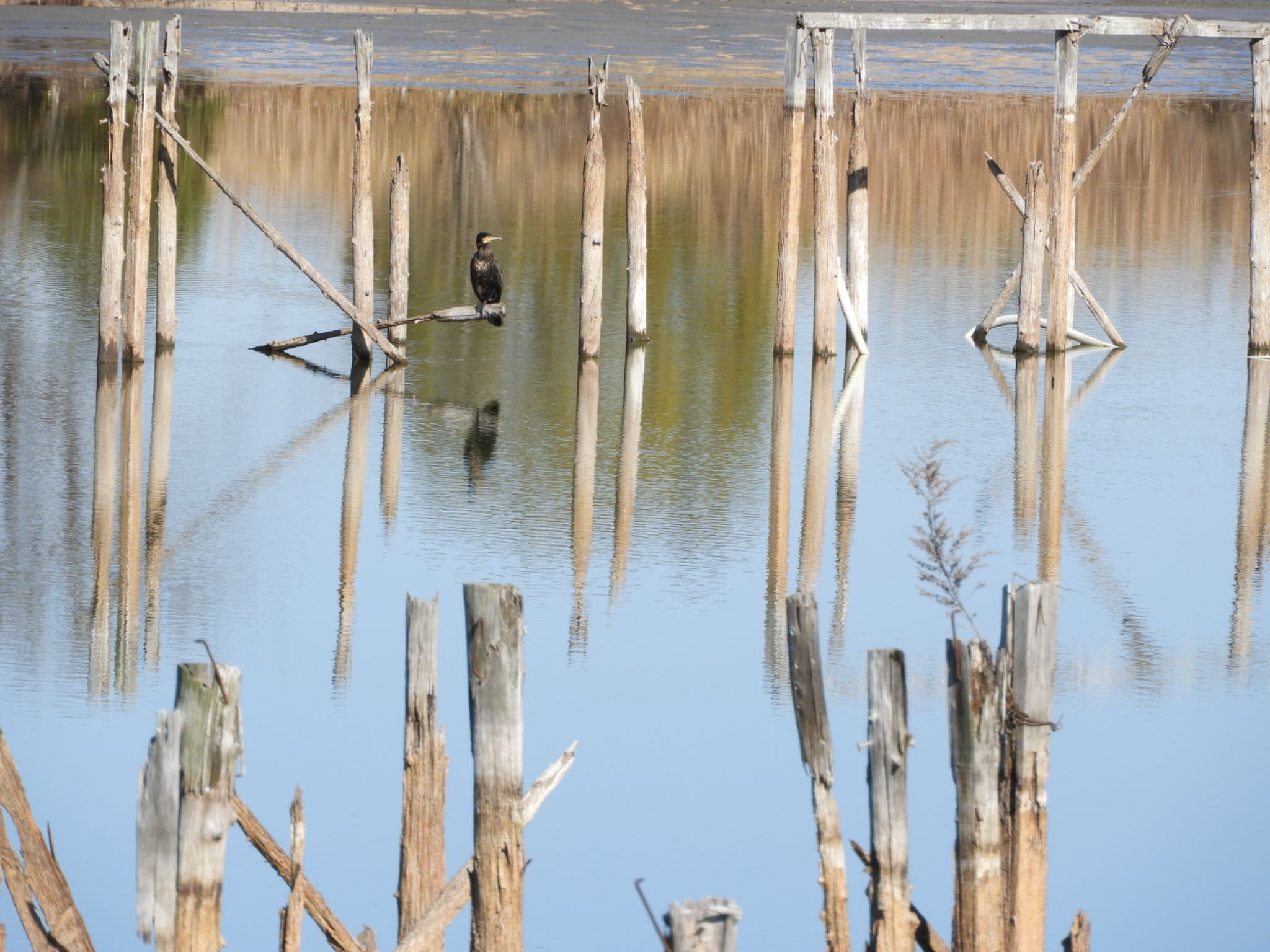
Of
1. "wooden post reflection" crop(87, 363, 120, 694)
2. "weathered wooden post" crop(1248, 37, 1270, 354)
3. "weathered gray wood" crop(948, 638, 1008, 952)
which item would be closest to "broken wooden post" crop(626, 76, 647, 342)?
"wooden post reflection" crop(87, 363, 120, 694)

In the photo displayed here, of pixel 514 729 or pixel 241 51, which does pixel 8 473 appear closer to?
pixel 514 729

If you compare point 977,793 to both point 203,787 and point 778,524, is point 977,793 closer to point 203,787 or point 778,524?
point 203,787

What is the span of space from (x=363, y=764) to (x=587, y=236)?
851cm

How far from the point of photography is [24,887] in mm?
5727

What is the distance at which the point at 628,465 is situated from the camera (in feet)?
46.5

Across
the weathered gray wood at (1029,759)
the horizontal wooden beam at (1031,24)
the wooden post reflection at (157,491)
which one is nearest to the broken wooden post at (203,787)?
the weathered gray wood at (1029,759)

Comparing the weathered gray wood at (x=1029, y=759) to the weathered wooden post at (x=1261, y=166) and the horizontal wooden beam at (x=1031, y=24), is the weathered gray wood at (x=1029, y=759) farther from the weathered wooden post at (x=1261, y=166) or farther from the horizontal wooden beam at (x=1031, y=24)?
the weathered wooden post at (x=1261, y=166)

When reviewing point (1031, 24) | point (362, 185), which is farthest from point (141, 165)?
point (1031, 24)

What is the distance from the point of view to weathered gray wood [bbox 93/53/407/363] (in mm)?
14977

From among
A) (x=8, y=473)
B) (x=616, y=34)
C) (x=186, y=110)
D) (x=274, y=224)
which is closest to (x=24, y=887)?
(x=8, y=473)

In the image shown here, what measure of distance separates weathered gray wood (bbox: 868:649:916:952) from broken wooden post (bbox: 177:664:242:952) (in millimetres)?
1781

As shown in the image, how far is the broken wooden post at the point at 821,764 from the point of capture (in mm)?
5910

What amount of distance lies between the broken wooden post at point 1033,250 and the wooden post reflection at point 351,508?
5616 mm

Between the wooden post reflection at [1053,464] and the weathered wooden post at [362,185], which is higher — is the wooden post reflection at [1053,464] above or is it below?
below
